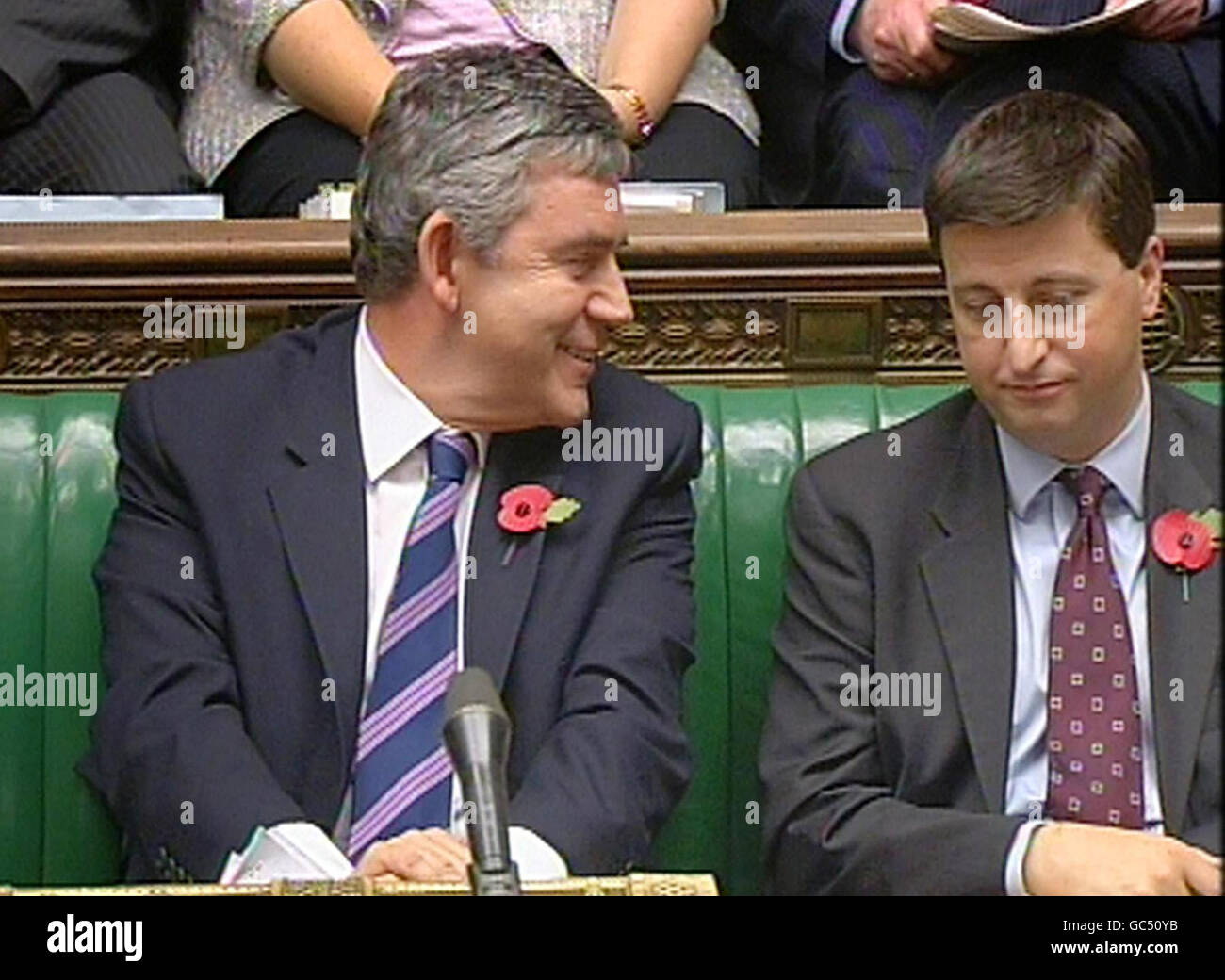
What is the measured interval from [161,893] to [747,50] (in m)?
1.76

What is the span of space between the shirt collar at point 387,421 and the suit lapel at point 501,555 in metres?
0.02

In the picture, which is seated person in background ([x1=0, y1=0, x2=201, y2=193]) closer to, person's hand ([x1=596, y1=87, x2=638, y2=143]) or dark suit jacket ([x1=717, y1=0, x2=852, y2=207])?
person's hand ([x1=596, y1=87, x2=638, y2=143])

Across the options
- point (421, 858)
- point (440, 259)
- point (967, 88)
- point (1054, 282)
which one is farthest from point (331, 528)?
point (967, 88)

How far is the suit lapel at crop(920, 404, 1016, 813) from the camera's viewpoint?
2.53 metres

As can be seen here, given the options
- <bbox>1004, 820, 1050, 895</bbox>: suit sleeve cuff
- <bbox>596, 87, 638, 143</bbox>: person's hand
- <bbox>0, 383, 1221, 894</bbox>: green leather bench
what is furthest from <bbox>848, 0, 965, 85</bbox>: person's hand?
<bbox>1004, 820, 1050, 895</bbox>: suit sleeve cuff

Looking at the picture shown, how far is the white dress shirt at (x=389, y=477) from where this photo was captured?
103 inches

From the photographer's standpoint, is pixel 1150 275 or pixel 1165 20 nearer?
pixel 1150 275

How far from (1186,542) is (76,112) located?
50.9 inches

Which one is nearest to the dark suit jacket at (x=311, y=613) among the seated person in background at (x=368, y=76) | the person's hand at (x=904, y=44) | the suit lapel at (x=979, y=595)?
the suit lapel at (x=979, y=595)

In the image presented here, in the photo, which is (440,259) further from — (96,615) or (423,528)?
(96,615)

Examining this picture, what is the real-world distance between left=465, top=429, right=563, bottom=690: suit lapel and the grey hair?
171 millimetres

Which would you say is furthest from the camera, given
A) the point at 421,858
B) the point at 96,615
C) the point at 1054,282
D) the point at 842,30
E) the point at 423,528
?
the point at 842,30

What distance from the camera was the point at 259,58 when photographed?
3.22 m
